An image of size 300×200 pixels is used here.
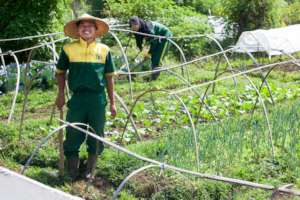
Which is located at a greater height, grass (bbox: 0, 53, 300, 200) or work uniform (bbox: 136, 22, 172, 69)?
work uniform (bbox: 136, 22, 172, 69)

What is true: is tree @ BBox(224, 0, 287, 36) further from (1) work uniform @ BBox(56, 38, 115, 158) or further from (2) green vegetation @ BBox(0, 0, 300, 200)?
(1) work uniform @ BBox(56, 38, 115, 158)

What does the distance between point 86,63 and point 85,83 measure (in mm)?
163

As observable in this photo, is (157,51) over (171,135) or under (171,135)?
over

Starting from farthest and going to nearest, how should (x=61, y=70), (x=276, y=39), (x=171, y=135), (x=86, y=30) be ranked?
1. (x=276, y=39)
2. (x=171, y=135)
3. (x=61, y=70)
4. (x=86, y=30)

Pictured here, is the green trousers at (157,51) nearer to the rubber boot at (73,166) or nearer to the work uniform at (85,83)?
the work uniform at (85,83)

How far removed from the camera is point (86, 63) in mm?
5039

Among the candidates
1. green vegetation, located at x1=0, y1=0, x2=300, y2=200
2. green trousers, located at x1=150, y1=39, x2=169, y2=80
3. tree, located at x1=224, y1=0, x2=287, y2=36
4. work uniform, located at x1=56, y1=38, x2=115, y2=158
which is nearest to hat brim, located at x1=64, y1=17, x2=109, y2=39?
work uniform, located at x1=56, y1=38, x2=115, y2=158

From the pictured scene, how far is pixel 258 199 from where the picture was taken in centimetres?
482

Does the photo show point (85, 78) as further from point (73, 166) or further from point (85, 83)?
point (73, 166)

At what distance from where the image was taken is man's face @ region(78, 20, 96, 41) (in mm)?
5012

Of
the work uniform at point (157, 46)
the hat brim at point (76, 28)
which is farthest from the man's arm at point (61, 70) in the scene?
the work uniform at point (157, 46)

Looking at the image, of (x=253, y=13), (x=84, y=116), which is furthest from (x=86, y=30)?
(x=253, y=13)

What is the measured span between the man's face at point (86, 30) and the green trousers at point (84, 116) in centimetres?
47

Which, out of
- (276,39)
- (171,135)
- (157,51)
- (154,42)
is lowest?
(171,135)
